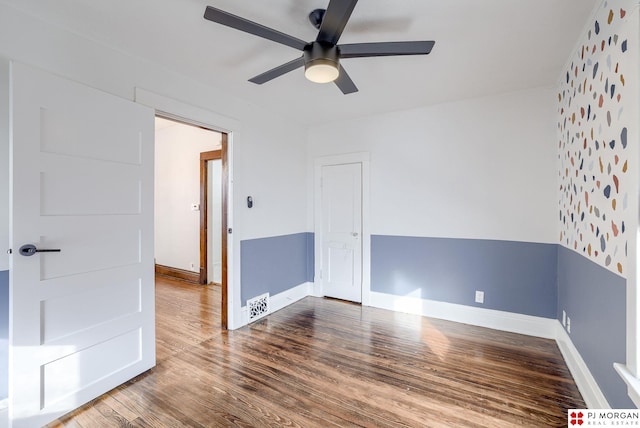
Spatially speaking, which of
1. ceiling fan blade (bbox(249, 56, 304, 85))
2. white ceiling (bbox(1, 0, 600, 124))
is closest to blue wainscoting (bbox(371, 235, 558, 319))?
white ceiling (bbox(1, 0, 600, 124))

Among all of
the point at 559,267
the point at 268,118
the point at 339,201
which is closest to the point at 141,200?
the point at 268,118

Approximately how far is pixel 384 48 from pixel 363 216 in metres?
2.31

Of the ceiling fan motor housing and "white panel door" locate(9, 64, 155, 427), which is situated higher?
the ceiling fan motor housing

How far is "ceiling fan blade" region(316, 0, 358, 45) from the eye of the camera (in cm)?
134

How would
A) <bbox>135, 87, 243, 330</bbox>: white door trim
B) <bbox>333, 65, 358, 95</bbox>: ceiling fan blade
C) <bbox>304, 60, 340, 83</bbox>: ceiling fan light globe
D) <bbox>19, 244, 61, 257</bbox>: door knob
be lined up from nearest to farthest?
<bbox>19, 244, 61, 257</bbox>: door knob, <bbox>304, 60, 340, 83</bbox>: ceiling fan light globe, <bbox>333, 65, 358, 95</bbox>: ceiling fan blade, <bbox>135, 87, 243, 330</bbox>: white door trim

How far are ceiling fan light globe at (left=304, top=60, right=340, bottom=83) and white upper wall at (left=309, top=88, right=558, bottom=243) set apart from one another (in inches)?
75.9

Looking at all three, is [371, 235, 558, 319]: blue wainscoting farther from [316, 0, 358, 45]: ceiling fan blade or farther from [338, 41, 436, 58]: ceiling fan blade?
[316, 0, 358, 45]: ceiling fan blade

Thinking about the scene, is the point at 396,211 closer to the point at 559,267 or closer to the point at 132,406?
the point at 559,267

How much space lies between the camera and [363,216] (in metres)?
3.77

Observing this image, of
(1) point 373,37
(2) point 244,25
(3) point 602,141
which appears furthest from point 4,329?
(3) point 602,141

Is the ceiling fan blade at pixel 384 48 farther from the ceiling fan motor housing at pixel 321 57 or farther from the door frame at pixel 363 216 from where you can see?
the door frame at pixel 363 216

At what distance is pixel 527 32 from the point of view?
6.39 ft

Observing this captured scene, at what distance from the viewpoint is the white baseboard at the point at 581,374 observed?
173 centimetres

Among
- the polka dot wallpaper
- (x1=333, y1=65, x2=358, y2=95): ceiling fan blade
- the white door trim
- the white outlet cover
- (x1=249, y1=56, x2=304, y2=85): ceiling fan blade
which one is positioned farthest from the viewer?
the white outlet cover
